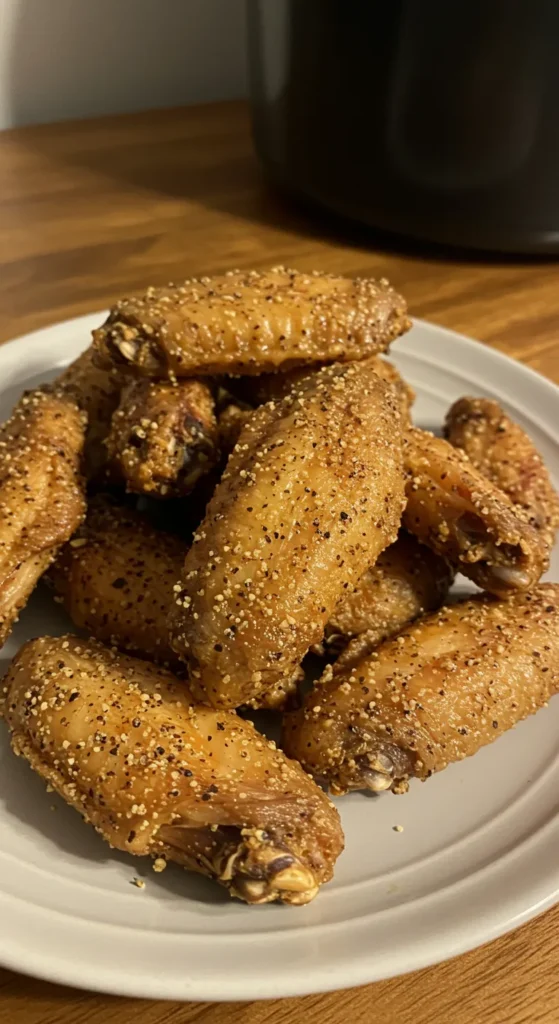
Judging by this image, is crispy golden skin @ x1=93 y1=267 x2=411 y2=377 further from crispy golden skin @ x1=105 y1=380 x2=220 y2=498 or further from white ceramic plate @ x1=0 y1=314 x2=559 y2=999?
white ceramic plate @ x1=0 y1=314 x2=559 y2=999

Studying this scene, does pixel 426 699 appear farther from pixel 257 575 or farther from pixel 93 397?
pixel 93 397

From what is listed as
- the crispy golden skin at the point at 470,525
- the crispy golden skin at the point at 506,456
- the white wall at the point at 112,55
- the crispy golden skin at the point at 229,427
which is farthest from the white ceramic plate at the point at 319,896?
the white wall at the point at 112,55

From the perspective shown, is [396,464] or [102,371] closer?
[396,464]

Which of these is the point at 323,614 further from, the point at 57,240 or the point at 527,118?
the point at 57,240

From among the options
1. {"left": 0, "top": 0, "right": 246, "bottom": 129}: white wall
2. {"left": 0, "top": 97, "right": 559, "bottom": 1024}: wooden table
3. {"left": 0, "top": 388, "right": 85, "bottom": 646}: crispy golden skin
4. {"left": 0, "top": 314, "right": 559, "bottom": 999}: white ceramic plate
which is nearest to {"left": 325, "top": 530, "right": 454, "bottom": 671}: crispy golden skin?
{"left": 0, "top": 314, "right": 559, "bottom": 999}: white ceramic plate

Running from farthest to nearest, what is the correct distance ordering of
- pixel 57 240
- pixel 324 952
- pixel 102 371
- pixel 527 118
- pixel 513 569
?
pixel 57 240 → pixel 527 118 → pixel 102 371 → pixel 513 569 → pixel 324 952

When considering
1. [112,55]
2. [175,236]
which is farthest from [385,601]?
[112,55]

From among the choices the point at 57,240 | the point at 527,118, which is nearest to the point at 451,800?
the point at 527,118
